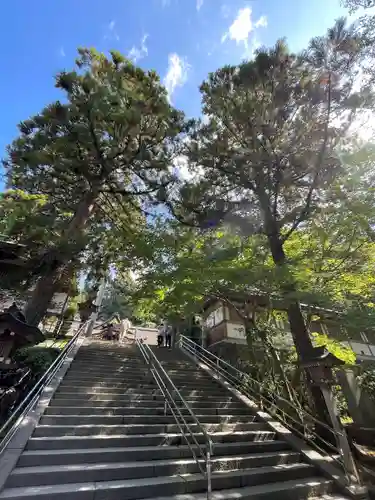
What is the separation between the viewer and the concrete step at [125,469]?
3.45 metres

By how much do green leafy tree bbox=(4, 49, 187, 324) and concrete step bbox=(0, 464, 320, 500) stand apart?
662 centimetres

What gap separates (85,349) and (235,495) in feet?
26.5

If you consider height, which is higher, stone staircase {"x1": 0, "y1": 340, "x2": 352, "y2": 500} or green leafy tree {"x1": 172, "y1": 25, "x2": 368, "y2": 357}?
green leafy tree {"x1": 172, "y1": 25, "x2": 368, "y2": 357}

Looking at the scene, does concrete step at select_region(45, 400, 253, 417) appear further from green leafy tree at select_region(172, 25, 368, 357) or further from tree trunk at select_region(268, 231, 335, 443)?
green leafy tree at select_region(172, 25, 368, 357)

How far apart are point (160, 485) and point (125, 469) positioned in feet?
1.92

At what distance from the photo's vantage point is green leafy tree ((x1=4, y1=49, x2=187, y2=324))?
9188mm

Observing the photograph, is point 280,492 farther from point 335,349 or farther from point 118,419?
point 335,349

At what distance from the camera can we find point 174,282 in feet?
22.0

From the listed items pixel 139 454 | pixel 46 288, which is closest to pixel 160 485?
pixel 139 454

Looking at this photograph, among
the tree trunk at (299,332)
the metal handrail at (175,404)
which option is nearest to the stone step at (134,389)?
the metal handrail at (175,404)

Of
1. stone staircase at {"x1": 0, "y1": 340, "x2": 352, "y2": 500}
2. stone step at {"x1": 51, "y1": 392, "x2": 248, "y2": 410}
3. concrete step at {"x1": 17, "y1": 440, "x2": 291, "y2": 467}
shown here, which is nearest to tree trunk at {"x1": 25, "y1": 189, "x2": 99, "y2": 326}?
stone staircase at {"x1": 0, "y1": 340, "x2": 352, "y2": 500}

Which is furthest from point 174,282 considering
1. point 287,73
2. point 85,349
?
point 287,73

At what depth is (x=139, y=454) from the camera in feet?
→ 14.3

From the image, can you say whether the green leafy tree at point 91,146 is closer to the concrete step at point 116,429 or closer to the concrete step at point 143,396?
the concrete step at point 143,396
